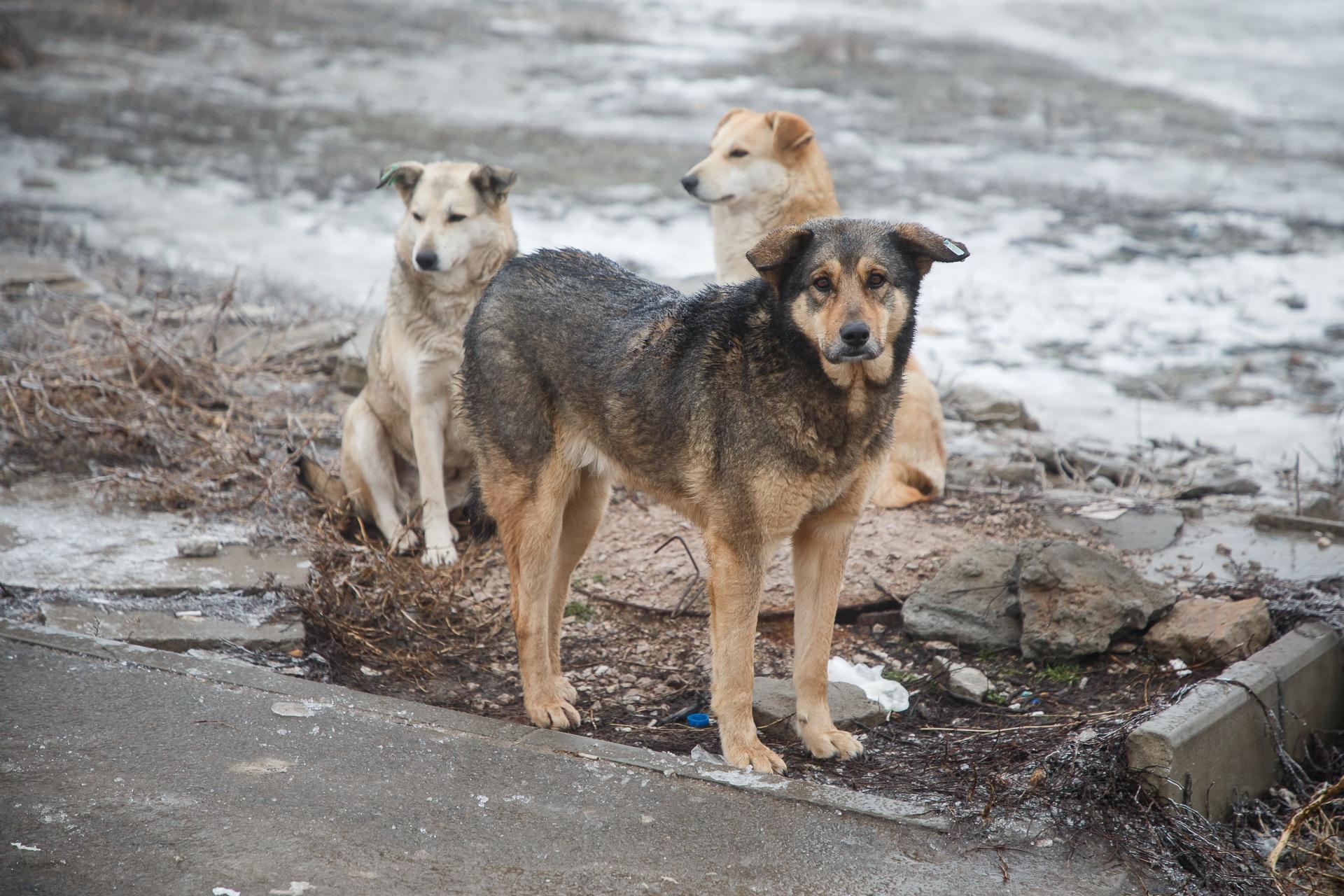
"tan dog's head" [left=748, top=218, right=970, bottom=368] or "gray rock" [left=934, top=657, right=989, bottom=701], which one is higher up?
"tan dog's head" [left=748, top=218, right=970, bottom=368]

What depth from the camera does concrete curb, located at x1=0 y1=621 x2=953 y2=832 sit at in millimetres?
3613

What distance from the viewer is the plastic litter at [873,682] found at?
4.70 m

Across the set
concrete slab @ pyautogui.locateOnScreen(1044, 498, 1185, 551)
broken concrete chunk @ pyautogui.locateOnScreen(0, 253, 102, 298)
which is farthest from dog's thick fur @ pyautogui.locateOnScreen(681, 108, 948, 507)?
broken concrete chunk @ pyautogui.locateOnScreen(0, 253, 102, 298)

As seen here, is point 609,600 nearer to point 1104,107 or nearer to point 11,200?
point 11,200

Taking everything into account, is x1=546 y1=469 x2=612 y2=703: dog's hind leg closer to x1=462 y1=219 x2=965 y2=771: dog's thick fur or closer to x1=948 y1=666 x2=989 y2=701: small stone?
x1=462 y1=219 x2=965 y2=771: dog's thick fur

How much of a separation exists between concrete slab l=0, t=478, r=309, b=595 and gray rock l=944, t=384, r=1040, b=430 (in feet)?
15.8

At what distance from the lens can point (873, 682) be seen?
15.8ft

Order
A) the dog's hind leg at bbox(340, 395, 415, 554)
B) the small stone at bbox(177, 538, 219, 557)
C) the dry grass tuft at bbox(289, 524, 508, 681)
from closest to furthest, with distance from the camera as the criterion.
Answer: the dry grass tuft at bbox(289, 524, 508, 681)
the small stone at bbox(177, 538, 219, 557)
the dog's hind leg at bbox(340, 395, 415, 554)

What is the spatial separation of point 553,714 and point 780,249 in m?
1.94

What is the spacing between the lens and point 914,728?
179 inches

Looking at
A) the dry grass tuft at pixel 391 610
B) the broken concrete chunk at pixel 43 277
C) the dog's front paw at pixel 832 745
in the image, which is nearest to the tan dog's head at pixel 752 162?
the dry grass tuft at pixel 391 610

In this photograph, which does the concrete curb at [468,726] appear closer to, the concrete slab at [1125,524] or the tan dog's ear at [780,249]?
the tan dog's ear at [780,249]

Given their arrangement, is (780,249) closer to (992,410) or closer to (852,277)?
(852,277)

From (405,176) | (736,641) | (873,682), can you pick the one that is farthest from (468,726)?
(405,176)
